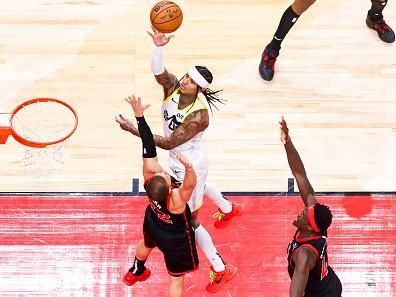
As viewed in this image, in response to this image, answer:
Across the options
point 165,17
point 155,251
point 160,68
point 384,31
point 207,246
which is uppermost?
point 165,17

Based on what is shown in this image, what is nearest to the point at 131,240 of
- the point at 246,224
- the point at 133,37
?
the point at 246,224

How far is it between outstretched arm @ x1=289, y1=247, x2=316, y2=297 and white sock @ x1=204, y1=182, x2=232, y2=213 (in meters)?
1.39

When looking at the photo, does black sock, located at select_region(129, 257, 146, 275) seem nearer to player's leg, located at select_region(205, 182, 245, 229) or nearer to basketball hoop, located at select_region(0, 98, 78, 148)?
player's leg, located at select_region(205, 182, 245, 229)

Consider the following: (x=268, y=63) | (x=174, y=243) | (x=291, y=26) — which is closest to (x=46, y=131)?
(x=174, y=243)

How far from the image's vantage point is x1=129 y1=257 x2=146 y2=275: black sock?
651cm

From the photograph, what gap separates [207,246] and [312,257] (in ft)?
3.81

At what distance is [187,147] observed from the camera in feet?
20.9

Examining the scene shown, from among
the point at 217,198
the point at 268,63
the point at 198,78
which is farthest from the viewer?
the point at 268,63

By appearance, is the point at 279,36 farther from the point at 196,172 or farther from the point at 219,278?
the point at 219,278

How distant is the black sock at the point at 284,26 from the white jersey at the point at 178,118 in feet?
6.25

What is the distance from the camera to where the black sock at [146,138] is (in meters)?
5.79

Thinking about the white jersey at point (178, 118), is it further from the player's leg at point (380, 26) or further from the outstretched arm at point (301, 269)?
the player's leg at point (380, 26)

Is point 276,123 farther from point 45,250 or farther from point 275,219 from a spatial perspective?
point 45,250

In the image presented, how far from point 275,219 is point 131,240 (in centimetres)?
120
